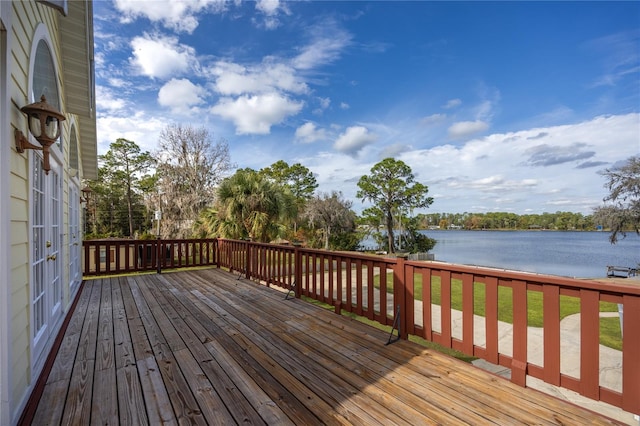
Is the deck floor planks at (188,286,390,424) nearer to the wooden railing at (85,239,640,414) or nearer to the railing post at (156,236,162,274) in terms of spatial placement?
the wooden railing at (85,239,640,414)

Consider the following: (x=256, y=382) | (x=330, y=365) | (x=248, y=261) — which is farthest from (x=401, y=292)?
(x=248, y=261)

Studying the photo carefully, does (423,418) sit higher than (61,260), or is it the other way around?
(61,260)

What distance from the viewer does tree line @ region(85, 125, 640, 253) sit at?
9570 millimetres

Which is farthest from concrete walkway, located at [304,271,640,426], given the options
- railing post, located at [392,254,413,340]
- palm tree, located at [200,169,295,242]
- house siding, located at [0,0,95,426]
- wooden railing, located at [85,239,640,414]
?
palm tree, located at [200,169,295,242]

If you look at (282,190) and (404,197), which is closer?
(282,190)

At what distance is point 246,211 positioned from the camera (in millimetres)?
9414

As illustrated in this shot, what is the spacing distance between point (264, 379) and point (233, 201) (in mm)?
7828

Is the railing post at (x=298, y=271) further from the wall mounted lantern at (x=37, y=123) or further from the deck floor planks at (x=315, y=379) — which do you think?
the wall mounted lantern at (x=37, y=123)

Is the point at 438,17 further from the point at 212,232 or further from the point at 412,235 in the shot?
the point at 412,235

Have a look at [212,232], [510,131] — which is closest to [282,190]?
[212,232]

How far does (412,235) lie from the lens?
26109 millimetres

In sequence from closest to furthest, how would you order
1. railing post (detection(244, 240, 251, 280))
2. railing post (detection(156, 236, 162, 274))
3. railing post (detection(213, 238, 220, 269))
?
railing post (detection(244, 240, 251, 280))
railing post (detection(156, 236, 162, 274))
railing post (detection(213, 238, 220, 269))

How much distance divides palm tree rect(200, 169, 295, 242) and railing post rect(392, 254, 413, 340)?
700 cm

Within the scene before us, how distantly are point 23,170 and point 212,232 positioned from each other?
25.1ft
